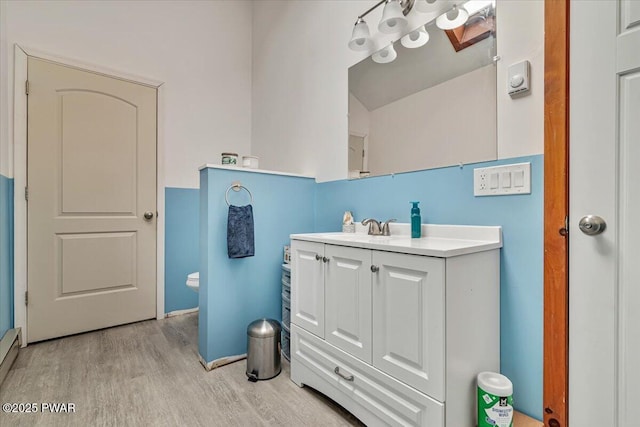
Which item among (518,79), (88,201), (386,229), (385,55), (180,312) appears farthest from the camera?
(180,312)

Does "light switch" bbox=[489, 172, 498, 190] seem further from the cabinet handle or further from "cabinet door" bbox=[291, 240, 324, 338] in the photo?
the cabinet handle

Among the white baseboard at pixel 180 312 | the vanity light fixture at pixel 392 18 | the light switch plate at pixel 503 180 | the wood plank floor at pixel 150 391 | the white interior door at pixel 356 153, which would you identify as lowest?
the wood plank floor at pixel 150 391

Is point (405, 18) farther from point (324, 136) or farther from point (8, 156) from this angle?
point (8, 156)

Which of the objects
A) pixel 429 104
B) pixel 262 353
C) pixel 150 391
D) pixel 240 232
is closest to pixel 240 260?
pixel 240 232

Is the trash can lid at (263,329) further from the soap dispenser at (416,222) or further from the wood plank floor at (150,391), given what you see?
the soap dispenser at (416,222)

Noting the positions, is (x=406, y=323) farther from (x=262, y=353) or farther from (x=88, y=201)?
(x=88, y=201)

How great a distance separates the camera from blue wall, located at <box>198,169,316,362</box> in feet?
6.14

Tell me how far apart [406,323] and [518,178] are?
0.73 m

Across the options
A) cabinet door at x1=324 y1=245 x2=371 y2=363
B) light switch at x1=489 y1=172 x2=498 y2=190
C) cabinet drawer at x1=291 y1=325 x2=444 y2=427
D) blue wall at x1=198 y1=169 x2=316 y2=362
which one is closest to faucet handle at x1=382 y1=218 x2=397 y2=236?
cabinet door at x1=324 y1=245 x2=371 y2=363

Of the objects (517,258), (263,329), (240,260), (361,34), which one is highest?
(361,34)

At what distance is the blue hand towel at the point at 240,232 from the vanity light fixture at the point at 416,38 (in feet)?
4.36

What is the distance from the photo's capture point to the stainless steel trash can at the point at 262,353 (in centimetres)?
173
